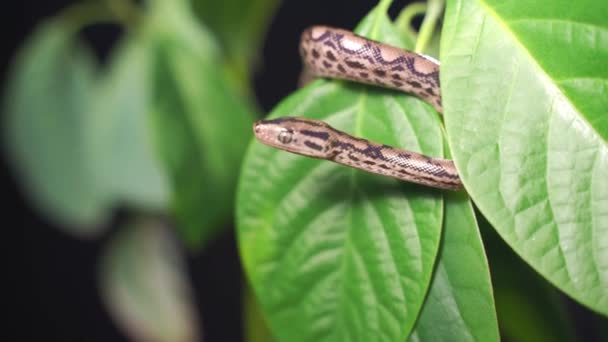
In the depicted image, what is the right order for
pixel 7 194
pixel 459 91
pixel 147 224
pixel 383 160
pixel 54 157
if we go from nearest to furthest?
pixel 459 91
pixel 383 160
pixel 54 157
pixel 147 224
pixel 7 194

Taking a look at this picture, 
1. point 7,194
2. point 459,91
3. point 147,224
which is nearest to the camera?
point 459,91

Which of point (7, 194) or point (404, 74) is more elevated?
point (404, 74)

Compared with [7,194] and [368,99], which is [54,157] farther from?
[368,99]

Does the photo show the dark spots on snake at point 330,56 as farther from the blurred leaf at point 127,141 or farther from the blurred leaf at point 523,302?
the blurred leaf at point 127,141

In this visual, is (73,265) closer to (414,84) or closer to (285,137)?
(285,137)

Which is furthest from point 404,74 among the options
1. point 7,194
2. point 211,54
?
point 7,194

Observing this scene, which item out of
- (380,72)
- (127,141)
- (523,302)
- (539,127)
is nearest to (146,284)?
(127,141)

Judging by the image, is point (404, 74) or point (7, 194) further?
point (7, 194)
